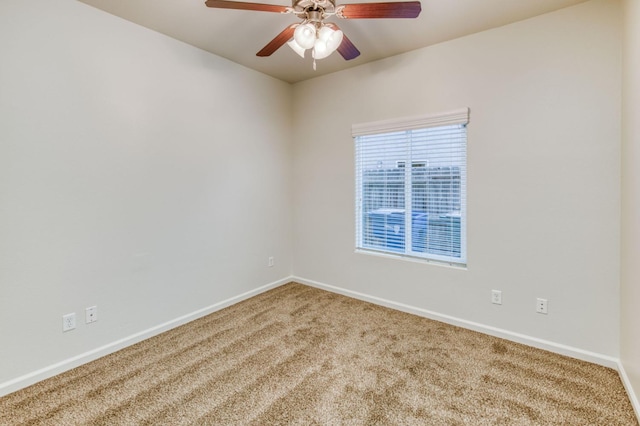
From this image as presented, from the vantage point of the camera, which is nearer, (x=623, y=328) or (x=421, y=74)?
(x=623, y=328)

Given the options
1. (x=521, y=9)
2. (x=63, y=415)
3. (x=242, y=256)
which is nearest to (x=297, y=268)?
(x=242, y=256)

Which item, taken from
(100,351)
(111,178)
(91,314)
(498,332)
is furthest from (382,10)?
(100,351)

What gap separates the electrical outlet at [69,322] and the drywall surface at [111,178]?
0.03 m

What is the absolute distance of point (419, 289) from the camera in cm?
306

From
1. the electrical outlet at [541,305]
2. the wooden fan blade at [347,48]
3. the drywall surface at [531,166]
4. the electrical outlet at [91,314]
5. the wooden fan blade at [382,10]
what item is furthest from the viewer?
the electrical outlet at [541,305]

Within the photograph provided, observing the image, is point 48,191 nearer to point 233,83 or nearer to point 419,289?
point 233,83

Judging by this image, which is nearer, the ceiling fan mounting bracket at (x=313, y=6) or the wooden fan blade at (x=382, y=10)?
the wooden fan blade at (x=382, y=10)

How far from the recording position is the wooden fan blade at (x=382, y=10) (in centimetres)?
164

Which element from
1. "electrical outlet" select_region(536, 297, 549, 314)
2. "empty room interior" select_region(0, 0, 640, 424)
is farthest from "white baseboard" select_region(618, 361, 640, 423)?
"electrical outlet" select_region(536, 297, 549, 314)

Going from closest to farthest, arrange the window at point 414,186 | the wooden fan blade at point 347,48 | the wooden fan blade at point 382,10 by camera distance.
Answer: the wooden fan blade at point 382,10 < the wooden fan blade at point 347,48 < the window at point 414,186

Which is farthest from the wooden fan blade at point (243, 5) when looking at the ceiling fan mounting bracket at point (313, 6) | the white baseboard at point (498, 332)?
the white baseboard at point (498, 332)

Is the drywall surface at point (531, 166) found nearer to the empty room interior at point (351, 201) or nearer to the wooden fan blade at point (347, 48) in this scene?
the empty room interior at point (351, 201)

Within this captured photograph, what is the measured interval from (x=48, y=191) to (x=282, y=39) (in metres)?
1.90

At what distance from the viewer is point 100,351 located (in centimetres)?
234
